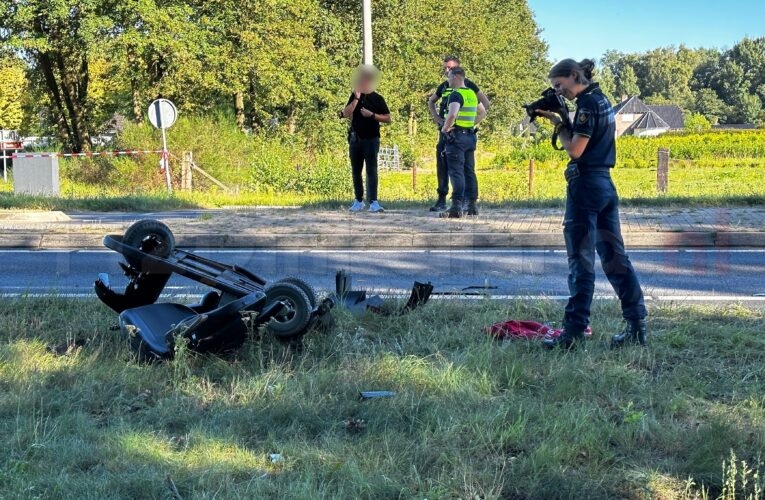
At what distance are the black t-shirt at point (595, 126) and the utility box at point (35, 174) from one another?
62.5 ft

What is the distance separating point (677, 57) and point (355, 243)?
169 metres

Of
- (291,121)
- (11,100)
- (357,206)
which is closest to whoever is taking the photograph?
(357,206)

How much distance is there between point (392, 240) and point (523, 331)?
5411 millimetres

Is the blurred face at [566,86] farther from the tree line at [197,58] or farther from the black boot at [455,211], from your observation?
the tree line at [197,58]

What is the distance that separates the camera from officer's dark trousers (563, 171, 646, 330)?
5.10 metres

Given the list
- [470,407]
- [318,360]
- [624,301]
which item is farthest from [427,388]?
[624,301]

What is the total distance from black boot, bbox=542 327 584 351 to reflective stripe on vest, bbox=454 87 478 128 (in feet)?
21.7

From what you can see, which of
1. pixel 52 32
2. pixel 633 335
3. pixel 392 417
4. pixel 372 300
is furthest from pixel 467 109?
pixel 52 32

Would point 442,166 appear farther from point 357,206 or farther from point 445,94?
point 357,206

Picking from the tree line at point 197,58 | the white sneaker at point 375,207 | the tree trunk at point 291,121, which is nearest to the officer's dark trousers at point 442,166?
the white sneaker at point 375,207

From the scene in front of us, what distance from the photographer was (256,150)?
2948cm

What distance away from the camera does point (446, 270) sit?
9062mm

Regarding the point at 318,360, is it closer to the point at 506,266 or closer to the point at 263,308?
the point at 263,308

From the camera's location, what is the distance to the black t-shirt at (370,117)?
12.4 metres
